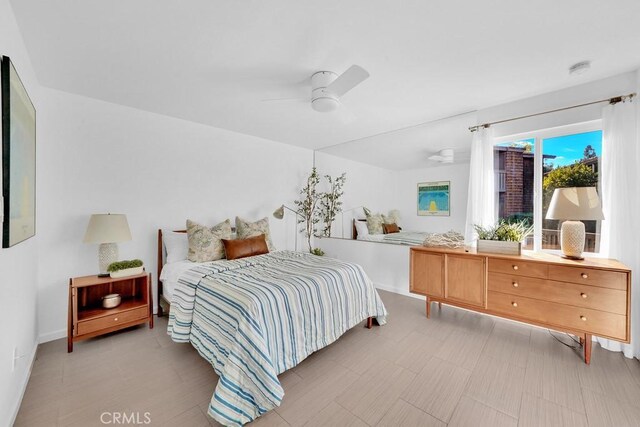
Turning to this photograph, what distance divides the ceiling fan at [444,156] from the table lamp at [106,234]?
3647 mm

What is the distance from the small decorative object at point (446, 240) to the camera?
289cm

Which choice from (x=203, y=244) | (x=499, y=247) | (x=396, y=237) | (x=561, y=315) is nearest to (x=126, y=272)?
(x=203, y=244)

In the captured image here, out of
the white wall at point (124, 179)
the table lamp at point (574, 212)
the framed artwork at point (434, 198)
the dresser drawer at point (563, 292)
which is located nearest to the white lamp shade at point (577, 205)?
the table lamp at point (574, 212)

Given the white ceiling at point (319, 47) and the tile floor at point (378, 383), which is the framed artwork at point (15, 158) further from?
the tile floor at point (378, 383)

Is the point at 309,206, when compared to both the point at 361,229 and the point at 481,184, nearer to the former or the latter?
the point at 361,229

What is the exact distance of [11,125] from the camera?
135 cm

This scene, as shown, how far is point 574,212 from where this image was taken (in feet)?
7.10

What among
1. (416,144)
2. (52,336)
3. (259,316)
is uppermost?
(416,144)

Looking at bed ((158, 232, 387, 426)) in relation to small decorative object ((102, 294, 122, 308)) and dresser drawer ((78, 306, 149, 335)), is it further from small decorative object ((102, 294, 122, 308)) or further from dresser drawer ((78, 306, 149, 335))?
small decorative object ((102, 294, 122, 308))

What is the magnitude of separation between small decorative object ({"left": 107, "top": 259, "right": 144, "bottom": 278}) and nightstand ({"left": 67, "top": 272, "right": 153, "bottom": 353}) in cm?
4

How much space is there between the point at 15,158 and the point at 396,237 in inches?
146

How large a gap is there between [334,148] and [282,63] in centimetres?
252

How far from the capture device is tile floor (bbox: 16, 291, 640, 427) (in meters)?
1.54

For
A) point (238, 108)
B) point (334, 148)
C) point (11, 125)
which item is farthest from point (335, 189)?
point (11, 125)
